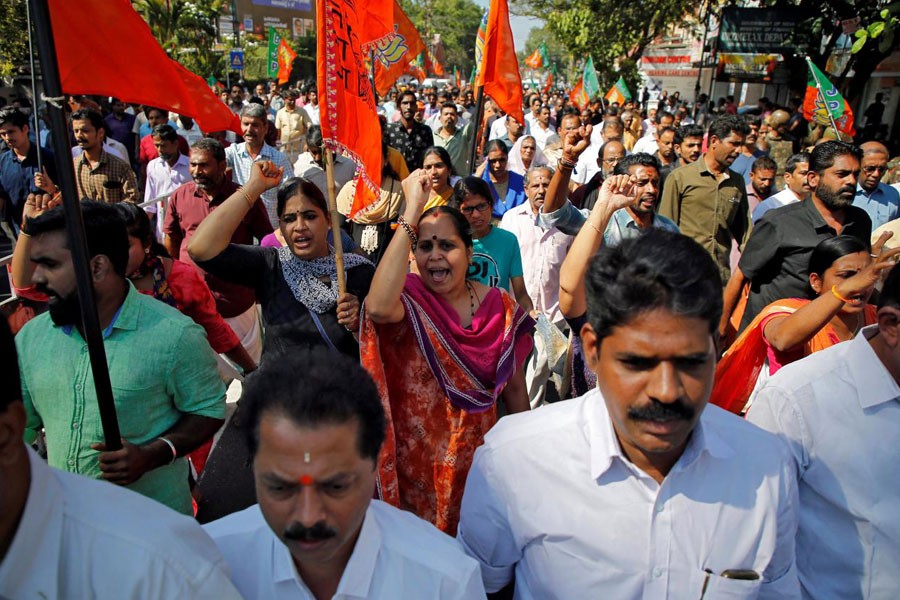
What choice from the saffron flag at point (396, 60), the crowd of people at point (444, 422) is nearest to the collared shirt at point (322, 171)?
the saffron flag at point (396, 60)

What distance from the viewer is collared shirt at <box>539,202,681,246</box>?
3.85 metres

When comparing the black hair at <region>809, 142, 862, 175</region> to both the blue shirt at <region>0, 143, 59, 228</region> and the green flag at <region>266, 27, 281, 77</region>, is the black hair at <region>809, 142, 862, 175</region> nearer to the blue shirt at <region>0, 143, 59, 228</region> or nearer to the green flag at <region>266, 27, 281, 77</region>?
the blue shirt at <region>0, 143, 59, 228</region>

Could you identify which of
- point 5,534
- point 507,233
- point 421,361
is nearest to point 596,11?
point 507,233

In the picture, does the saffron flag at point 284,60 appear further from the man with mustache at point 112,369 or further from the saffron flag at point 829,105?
the man with mustache at point 112,369

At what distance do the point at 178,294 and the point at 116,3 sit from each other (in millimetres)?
1507

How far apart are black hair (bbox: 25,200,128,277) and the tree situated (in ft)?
223

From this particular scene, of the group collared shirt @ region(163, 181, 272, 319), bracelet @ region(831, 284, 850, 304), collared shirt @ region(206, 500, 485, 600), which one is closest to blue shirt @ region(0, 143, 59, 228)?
collared shirt @ region(163, 181, 272, 319)

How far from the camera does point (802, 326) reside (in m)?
2.44

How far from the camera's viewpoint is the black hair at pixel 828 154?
394cm

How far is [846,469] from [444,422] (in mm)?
1321

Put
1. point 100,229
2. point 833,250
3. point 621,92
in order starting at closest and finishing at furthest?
point 100,229
point 833,250
point 621,92

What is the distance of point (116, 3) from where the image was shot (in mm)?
1938

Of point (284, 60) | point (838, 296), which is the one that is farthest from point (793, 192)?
point (284, 60)

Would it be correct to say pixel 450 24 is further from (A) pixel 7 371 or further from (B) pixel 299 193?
(A) pixel 7 371
